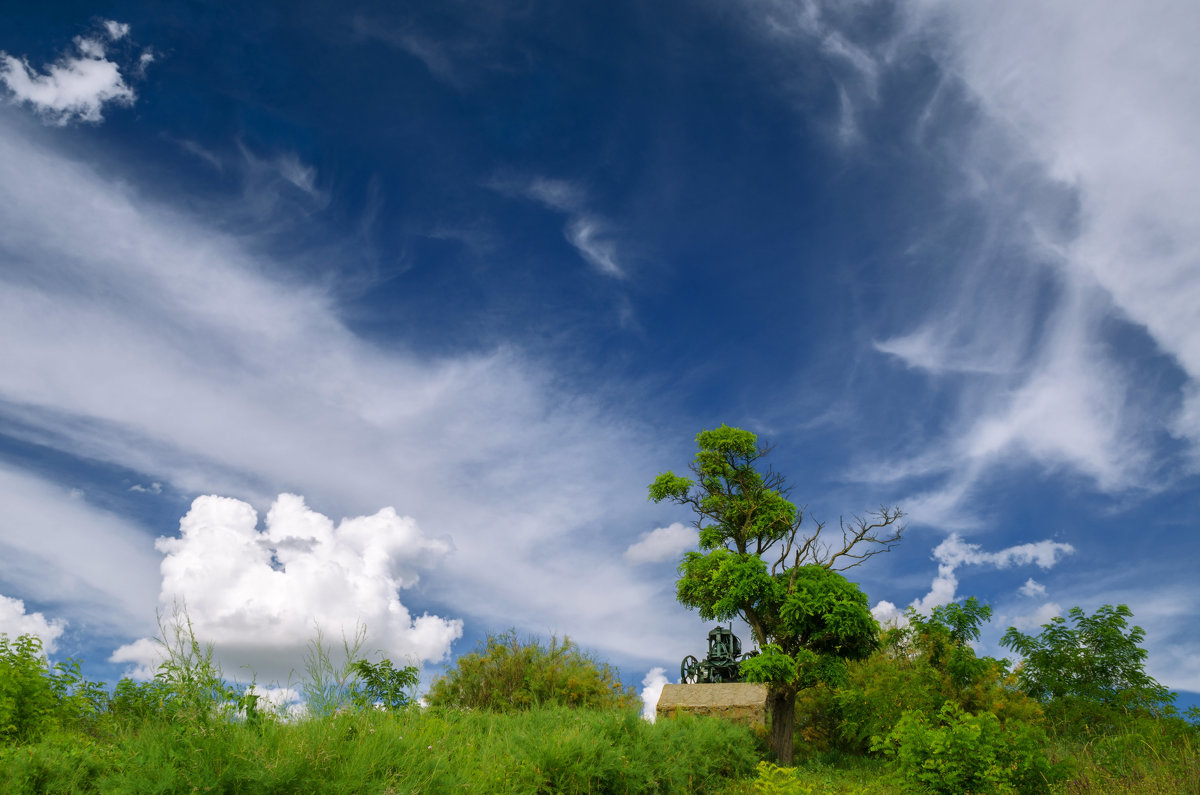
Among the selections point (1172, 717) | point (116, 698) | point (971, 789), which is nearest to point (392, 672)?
point (116, 698)

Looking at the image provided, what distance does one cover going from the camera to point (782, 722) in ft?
67.5

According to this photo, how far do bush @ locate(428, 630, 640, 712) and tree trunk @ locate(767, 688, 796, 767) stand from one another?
8003 mm

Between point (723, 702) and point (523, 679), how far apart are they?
1029cm

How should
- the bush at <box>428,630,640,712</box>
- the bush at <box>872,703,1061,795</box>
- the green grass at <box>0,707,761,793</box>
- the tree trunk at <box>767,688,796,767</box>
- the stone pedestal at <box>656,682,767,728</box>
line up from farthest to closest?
the bush at <box>428,630,640,712</box> < the stone pedestal at <box>656,682,767,728</box> < the tree trunk at <box>767,688,796,767</box> < the bush at <box>872,703,1061,795</box> < the green grass at <box>0,707,761,793</box>

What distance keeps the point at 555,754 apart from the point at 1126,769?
10.2 meters

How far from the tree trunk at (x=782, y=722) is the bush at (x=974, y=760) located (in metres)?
9.49

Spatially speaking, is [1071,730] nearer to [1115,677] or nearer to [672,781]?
[1115,677]

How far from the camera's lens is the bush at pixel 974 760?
10414 millimetres

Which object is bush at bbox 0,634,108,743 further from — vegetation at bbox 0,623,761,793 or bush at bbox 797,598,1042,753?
bush at bbox 797,598,1042,753

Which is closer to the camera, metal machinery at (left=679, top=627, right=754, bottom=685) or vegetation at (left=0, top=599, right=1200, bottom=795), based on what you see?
vegetation at (left=0, top=599, right=1200, bottom=795)

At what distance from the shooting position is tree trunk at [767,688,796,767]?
20.2 meters

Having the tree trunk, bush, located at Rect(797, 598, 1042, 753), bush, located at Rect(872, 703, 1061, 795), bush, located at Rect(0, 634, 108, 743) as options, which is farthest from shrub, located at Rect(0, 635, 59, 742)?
bush, located at Rect(797, 598, 1042, 753)

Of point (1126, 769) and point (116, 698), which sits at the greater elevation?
point (116, 698)

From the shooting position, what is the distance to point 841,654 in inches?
829
